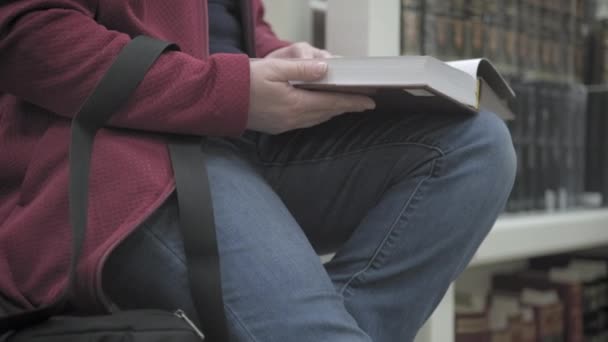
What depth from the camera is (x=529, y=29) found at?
146 centimetres

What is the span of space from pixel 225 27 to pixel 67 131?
260 mm

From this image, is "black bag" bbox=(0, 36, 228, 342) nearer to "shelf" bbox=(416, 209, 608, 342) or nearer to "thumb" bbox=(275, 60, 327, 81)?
"thumb" bbox=(275, 60, 327, 81)

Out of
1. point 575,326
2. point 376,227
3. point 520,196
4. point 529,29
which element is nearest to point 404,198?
point 376,227

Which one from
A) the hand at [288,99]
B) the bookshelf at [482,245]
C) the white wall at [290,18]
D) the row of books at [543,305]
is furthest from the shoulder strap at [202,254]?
the row of books at [543,305]

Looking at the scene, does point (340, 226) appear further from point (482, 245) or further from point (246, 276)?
point (482, 245)

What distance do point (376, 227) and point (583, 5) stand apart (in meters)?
1.20

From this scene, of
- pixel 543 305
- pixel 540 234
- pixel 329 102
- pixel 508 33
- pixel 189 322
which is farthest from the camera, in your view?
pixel 543 305

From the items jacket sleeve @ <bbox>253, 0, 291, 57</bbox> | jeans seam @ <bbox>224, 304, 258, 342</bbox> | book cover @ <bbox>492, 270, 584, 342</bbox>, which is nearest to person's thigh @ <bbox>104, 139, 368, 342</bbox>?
jeans seam @ <bbox>224, 304, 258, 342</bbox>

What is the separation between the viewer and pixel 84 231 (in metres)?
0.51

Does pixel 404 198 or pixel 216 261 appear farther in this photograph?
pixel 404 198

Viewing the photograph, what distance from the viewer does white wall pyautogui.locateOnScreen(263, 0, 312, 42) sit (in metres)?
1.18

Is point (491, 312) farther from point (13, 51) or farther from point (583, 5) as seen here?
point (13, 51)

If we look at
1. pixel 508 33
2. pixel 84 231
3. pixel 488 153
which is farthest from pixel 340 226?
pixel 508 33

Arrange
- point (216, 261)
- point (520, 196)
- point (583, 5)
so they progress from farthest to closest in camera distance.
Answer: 1. point (583, 5)
2. point (520, 196)
3. point (216, 261)
